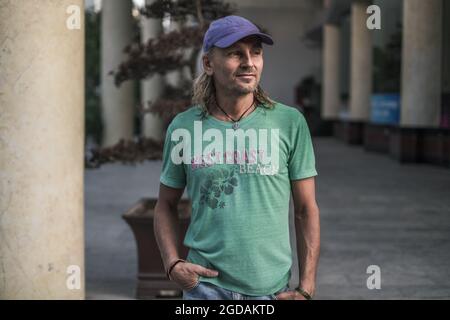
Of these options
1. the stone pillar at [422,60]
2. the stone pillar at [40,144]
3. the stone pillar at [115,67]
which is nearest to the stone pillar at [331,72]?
the stone pillar at [115,67]

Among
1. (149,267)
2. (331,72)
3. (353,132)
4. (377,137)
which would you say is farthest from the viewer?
(331,72)

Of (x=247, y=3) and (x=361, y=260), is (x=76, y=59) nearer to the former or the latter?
(x=361, y=260)

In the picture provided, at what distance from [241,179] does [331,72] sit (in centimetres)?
2922

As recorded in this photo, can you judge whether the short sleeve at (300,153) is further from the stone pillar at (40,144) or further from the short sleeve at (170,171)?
the stone pillar at (40,144)

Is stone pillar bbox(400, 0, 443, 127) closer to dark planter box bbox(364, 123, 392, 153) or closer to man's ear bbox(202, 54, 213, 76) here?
dark planter box bbox(364, 123, 392, 153)

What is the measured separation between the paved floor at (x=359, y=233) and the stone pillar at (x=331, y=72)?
1424cm

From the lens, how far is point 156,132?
24.5 metres

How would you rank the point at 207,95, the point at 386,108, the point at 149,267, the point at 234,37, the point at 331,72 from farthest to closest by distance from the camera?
the point at 331,72
the point at 386,108
the point at 149,267
the point at 207,95
the point at 234,37

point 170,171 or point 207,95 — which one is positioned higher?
point 207,95

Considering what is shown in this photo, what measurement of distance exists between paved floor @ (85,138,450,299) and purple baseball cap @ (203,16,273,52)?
13.2 ft

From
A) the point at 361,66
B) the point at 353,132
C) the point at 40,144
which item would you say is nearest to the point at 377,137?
the point at 361,66

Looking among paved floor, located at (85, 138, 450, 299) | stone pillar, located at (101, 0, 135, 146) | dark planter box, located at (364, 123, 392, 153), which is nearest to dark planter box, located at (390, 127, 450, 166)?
paved floor, located at (85, 138, 450, 299)

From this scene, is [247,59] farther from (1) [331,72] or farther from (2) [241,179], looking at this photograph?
(1) [331,72]

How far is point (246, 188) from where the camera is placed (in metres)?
2.32
